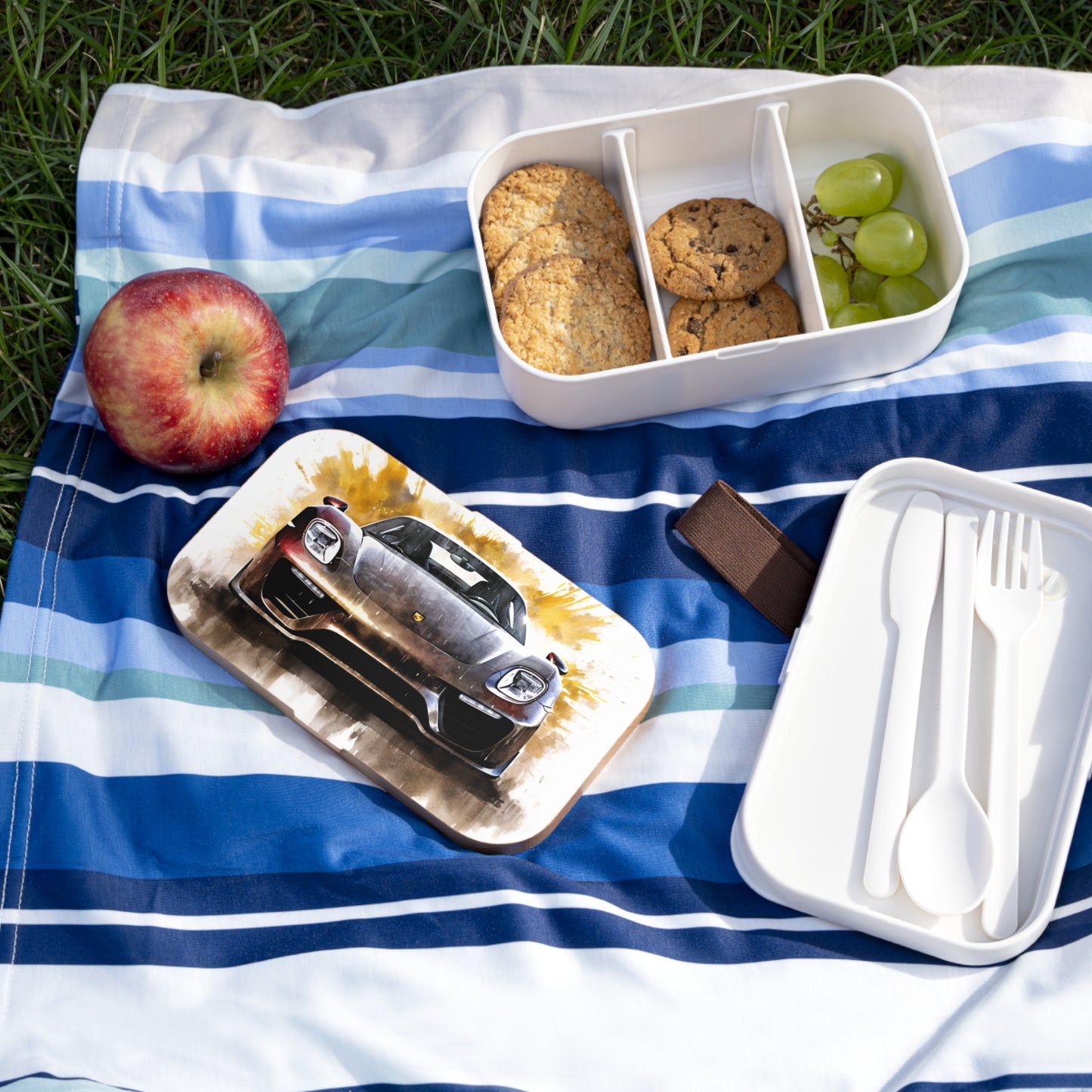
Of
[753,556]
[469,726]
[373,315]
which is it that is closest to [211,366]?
[373,315]

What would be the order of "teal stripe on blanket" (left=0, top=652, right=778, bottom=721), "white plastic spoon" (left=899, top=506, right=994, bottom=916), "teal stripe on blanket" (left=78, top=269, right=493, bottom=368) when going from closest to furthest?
"white plastic spoon" (left=899, top=506, right=994, bottom=916), "teal stripe on blanket" (left=0, top=652, right=778, bottom=721), "teal stripe on blanket" (left=78, top=269, right=493, bottom=368)

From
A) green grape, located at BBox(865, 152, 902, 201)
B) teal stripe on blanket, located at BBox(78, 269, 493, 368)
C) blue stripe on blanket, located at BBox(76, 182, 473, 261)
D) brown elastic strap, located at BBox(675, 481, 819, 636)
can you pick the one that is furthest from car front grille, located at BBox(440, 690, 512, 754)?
green grape, located at BBox(865, 152, 902, 201)

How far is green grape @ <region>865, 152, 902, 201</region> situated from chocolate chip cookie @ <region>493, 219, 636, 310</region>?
25cm

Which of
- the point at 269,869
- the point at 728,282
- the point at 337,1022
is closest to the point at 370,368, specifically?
the point at 728,282

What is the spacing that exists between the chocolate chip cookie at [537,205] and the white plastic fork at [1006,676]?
1.45 ft

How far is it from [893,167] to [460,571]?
0.55m

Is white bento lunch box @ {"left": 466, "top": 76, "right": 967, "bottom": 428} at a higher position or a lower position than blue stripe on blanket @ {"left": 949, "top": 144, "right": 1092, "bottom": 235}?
lower

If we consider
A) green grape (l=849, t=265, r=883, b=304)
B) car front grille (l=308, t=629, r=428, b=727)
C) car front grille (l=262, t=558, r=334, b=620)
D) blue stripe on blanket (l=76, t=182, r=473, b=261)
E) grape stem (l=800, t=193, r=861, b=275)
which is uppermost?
grape stem (l=800, t=193, r=861, b=275)

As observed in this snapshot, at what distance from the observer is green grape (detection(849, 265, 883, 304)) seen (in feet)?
3.29

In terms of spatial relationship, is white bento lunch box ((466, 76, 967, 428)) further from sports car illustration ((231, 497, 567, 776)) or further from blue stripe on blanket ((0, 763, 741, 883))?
blue stripe on blanket ((0, 763, 741, 883))

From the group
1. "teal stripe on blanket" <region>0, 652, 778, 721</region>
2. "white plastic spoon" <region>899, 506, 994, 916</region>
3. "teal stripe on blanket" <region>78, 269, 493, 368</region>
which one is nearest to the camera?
"white plastic spoon" <region>899, 506, 994, 916</region>

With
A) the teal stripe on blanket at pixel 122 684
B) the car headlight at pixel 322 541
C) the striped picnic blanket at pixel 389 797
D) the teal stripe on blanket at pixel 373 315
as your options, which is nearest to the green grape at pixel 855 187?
the striped picnic blanket at pixel 389 797

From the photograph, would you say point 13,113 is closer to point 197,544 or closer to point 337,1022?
point 197,544

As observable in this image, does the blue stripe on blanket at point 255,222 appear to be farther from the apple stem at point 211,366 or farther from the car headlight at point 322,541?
the car headlight at point 322,541
